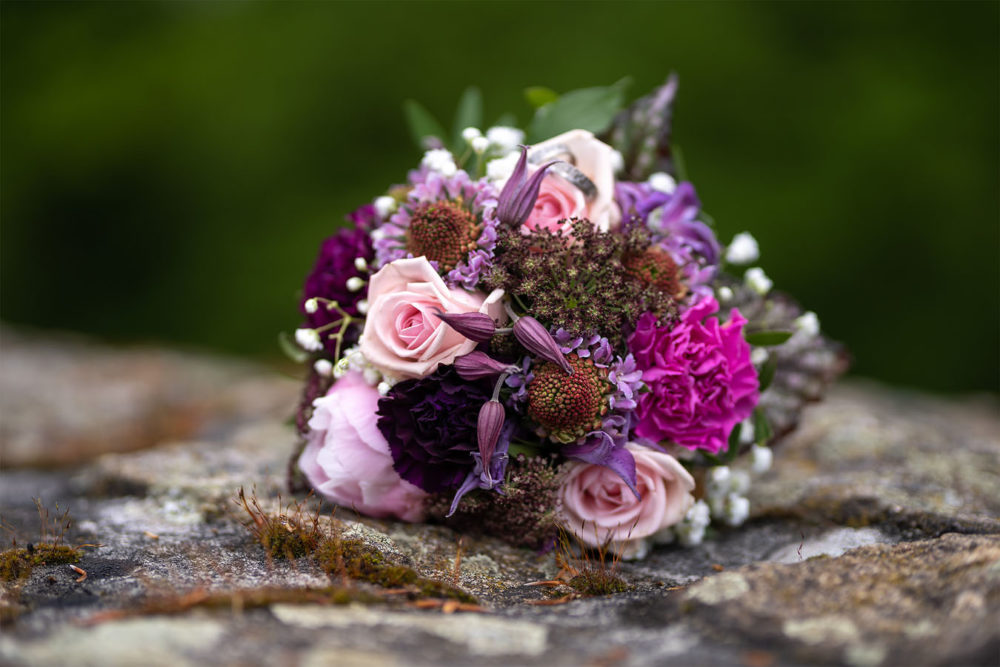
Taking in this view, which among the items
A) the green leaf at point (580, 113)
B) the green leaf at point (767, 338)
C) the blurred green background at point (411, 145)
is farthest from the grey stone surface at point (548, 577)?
the blurred green background at point (411, 145)

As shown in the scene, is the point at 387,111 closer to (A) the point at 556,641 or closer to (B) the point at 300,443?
(B) the point at 300,443

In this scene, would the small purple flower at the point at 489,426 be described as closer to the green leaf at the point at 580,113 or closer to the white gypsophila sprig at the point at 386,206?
the white gypsophila sprig at the point at 386,206

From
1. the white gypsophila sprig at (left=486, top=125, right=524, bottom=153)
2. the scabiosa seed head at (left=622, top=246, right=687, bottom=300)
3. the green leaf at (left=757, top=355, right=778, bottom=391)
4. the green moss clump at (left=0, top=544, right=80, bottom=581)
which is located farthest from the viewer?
the white gypsophila sprig at (left=486, top=125, right=524, bottom=153)

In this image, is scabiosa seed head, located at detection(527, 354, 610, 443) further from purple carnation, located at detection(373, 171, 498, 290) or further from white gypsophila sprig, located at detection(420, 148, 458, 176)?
white gypsophila sprig, located at detection(420, 148, 458, 176)

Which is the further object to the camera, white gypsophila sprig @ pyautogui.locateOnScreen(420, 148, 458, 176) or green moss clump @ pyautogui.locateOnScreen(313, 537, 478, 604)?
white gypsophila sprig @ pyautogui.locateOnScreen(420, 148, 458, 176)

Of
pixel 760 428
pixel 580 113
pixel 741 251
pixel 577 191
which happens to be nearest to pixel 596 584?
pixel 760 428

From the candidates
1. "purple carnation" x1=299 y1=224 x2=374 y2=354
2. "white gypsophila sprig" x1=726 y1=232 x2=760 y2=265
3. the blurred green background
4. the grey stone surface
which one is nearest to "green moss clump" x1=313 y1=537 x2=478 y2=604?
the grey stone surface
